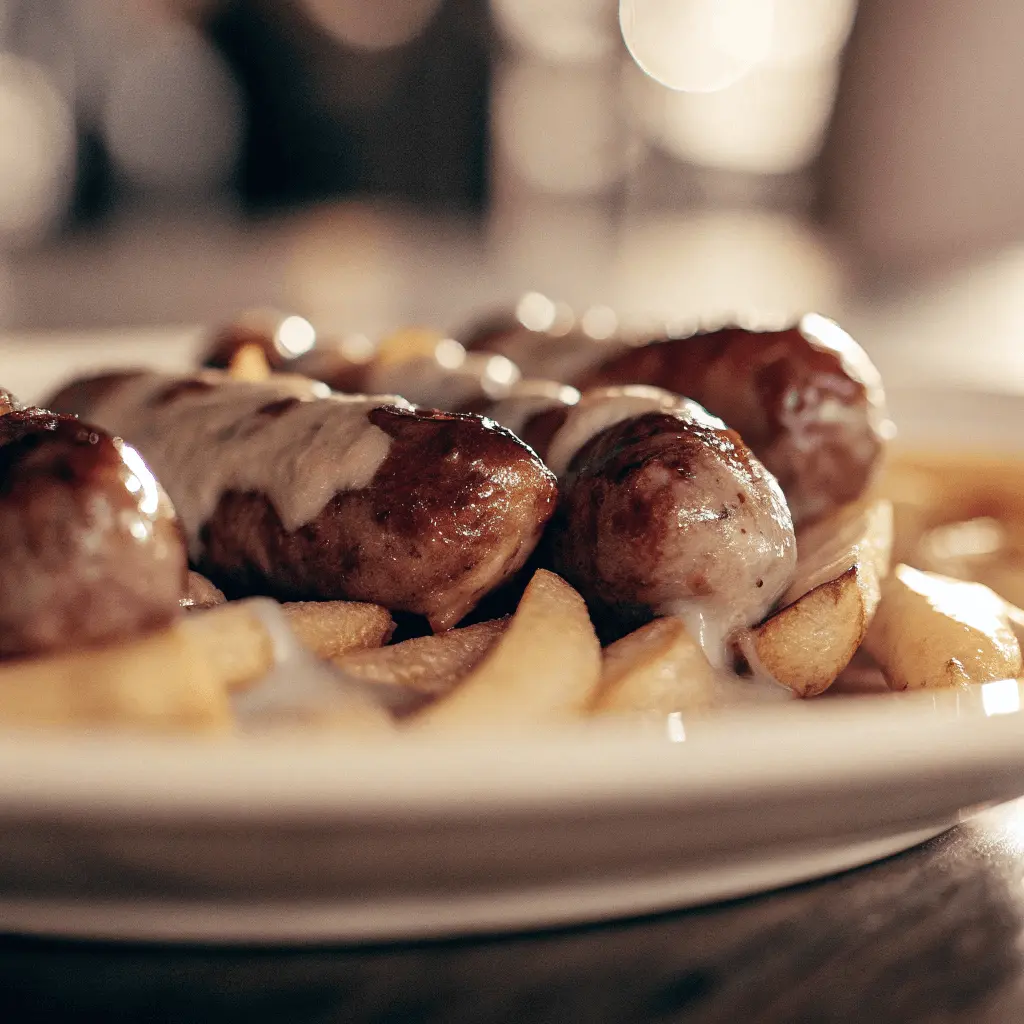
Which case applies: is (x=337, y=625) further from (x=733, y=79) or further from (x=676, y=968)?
(x=733, y=79)

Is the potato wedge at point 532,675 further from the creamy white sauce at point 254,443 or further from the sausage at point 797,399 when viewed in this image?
the sausage at point 797,399

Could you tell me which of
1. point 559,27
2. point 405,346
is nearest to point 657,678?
point 405,346

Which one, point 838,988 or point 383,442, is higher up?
point 383,442

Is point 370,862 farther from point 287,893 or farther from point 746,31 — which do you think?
point 746,31

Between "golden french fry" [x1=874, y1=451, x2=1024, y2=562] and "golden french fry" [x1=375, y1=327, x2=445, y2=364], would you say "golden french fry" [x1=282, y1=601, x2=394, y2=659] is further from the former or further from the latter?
"golden french fry" [x1=874, y1=451, x2=1024, y2=562]

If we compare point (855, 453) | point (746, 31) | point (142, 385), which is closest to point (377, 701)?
point (142, 385)

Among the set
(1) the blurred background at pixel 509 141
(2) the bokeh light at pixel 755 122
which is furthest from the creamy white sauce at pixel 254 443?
(2) the bokeh light at pixel 755 122
